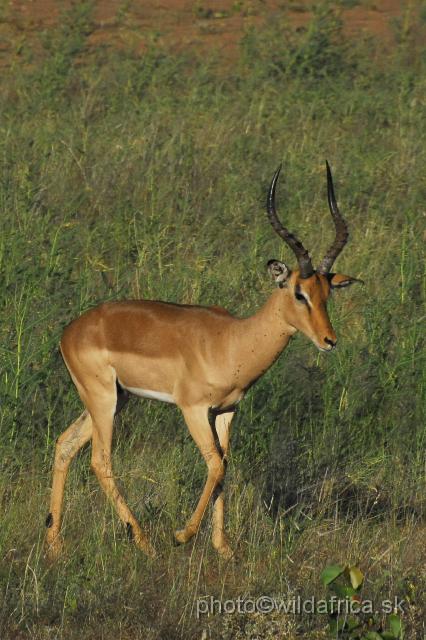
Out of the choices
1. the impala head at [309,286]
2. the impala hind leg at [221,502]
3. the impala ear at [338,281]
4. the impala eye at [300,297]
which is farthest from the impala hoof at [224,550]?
the impala ear at [338,281]

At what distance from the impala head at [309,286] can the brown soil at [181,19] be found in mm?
9612

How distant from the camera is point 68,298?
26.7 feet

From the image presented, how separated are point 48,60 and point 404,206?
4.85m

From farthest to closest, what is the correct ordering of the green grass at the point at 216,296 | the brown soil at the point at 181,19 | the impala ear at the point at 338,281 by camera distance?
the brown soil at the point at 181,19
the impala ear at the point at 338,281
the green grass at the point at 216,296

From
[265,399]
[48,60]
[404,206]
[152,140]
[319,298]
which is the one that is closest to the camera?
[319,298]

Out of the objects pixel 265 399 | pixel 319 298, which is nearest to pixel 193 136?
pixel 265 399

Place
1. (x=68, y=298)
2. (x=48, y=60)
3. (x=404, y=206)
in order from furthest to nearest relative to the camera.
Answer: (x=48, y=60) < (x=404, y=206) < (x=68, y=298)

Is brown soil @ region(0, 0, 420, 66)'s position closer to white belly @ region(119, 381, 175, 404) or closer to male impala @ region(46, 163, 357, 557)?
male impala @ region(46, 163, 357, 557)

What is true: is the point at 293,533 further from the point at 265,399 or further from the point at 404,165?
the point at 404,165

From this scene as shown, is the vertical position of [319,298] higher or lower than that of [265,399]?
higher

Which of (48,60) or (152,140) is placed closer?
(152,140)

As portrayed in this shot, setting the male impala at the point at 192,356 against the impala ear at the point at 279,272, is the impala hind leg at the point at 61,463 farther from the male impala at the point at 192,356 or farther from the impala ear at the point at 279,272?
the impala ear at the point at 279,272

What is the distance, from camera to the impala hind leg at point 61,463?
20.8ft

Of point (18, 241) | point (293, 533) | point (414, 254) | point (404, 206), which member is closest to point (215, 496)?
point (293, 533)
